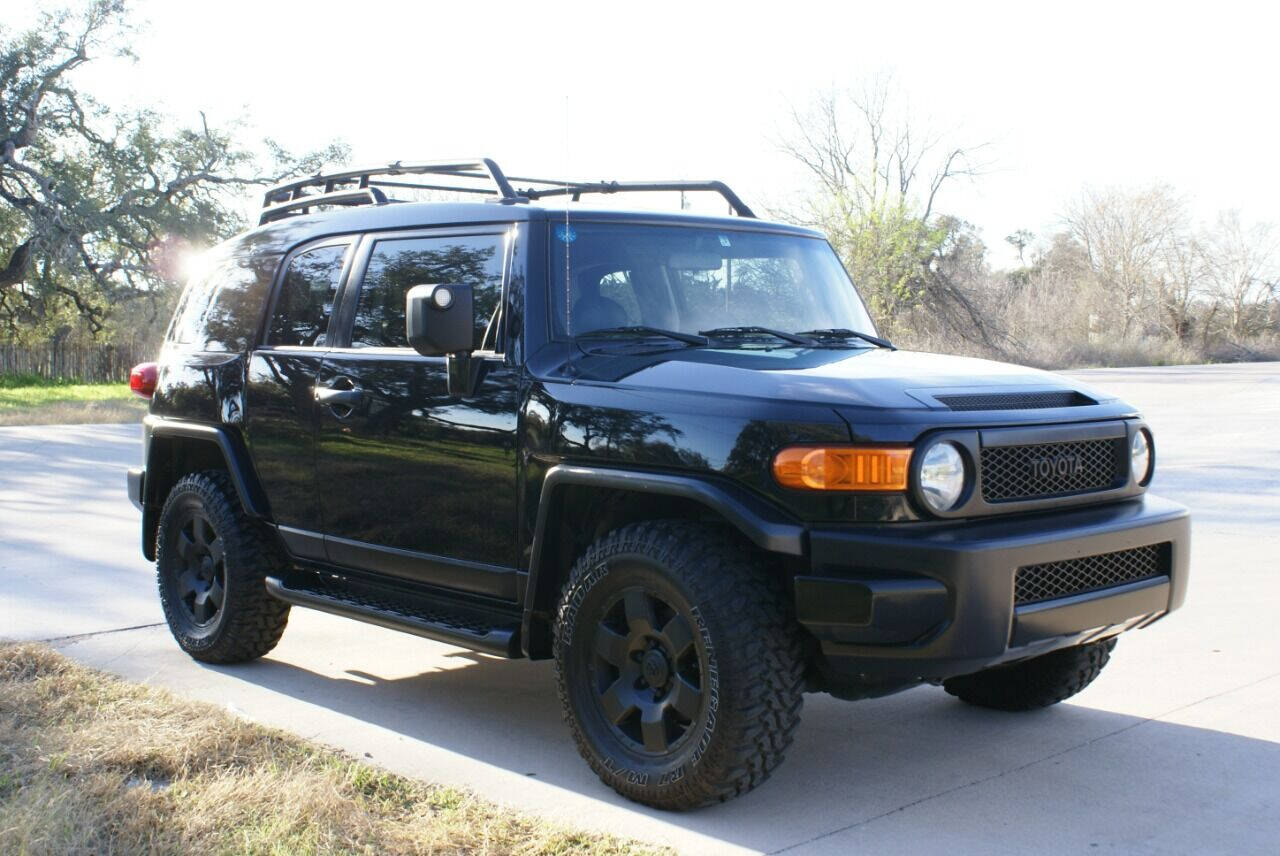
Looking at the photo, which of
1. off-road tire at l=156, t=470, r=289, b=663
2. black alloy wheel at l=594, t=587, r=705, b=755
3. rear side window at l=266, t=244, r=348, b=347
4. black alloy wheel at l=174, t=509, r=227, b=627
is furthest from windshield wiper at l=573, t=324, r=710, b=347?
black alloy wheel at l=174, t=509, r=227, b=627

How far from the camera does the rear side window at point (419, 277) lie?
4781mm

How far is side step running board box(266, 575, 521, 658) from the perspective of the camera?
14.9ft

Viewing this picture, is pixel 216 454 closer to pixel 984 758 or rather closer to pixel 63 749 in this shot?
pixel 63 749

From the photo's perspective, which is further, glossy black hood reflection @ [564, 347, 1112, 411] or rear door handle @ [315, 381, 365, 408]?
rear door handle @ [315, 381, 365, 408]

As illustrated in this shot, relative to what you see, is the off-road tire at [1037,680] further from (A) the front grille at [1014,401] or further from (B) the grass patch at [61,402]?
(B) the grass patch at [61,402]

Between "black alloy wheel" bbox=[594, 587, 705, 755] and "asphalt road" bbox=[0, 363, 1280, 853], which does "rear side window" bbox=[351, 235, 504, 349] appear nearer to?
"black alloy wheel" bbox=[594, 587, 705, 755]

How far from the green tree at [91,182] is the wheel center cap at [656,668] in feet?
112

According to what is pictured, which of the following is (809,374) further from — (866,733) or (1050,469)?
(866,733)

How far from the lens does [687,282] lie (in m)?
4.90

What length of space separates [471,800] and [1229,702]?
3.15 metres

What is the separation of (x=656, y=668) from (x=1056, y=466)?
1408mm

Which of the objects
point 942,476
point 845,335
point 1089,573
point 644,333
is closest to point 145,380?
point 644,333

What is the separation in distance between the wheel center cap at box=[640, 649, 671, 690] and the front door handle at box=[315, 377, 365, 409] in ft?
5.55

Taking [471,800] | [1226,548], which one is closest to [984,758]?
[471,800]
